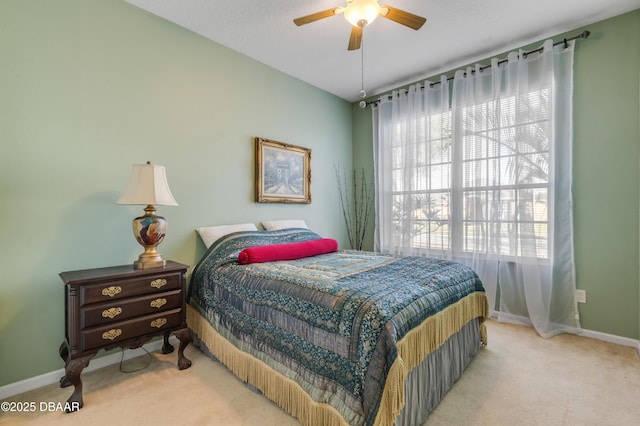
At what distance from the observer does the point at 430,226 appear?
135 inches

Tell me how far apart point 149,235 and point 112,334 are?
0.64 meters

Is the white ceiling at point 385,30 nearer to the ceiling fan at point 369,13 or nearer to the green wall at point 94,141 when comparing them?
the green wall at point 94,141

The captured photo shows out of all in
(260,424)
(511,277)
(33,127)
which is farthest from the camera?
(511,277)

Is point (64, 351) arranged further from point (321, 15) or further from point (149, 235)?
point (321, 15)

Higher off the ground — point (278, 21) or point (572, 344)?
point (278, 21)

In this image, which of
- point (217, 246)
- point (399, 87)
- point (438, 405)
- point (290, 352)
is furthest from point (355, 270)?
point (399, 87)

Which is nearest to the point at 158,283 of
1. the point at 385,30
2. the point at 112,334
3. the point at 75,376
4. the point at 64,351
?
the point at 112,334

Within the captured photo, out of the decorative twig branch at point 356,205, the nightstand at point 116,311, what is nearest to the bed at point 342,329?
the nightstand at point 116,311

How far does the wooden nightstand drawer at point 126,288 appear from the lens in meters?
1.68

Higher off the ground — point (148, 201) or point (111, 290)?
point (148, 201)

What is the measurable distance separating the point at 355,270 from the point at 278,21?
2.15 m

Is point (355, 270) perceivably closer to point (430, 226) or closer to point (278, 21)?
point (430, 226)

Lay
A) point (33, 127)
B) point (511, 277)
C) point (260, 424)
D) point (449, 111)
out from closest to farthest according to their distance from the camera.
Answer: point (260, 424)
point (33, 127)
point (511, 277)
point (449, 111)

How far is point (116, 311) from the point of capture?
69.8 inches
